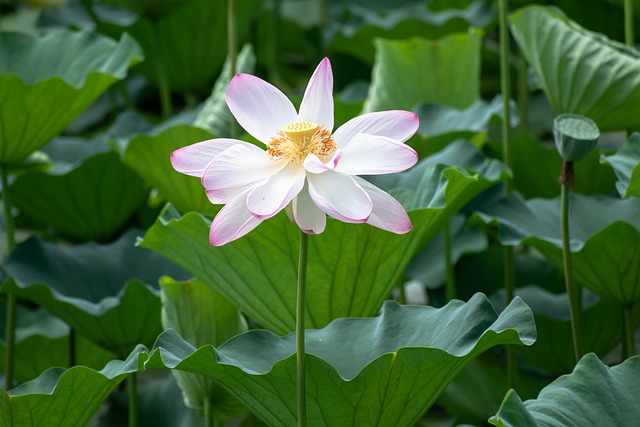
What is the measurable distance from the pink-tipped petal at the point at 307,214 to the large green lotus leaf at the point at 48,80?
710 millimetres

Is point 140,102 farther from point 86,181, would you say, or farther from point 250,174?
point 250,174

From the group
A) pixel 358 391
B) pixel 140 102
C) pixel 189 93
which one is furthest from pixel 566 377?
pixel 140 102

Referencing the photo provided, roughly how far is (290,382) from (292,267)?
211 millimetres

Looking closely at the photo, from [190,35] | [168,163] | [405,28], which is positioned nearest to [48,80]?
[168,163]

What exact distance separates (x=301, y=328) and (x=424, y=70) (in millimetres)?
1026

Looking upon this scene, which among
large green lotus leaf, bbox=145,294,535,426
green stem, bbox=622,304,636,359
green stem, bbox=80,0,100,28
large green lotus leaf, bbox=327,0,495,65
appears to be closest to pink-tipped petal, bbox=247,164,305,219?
large green lotus leaf, bbox=145,294,535,426

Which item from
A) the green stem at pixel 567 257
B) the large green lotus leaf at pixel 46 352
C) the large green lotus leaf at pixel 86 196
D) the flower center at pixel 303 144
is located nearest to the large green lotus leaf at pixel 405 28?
the large green lotus leaf at pixel 86 196

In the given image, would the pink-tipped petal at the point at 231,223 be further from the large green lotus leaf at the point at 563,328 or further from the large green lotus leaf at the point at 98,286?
the large green lotus leaf at the point at 563,328

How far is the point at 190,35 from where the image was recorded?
2178 mm

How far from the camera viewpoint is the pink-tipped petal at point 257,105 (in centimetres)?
85

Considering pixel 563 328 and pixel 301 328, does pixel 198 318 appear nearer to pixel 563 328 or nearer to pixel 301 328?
pixel 301 328

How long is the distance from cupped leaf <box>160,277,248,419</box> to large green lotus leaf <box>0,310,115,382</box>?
0.42 meters

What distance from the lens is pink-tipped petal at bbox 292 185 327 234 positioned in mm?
762

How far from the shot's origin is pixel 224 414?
1.25m
